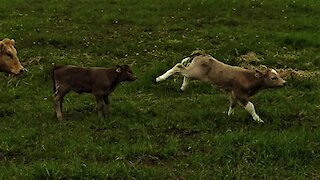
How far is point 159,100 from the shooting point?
46.0 feet

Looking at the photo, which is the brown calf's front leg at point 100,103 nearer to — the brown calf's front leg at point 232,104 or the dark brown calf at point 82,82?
the dark brown calf at point 82,82

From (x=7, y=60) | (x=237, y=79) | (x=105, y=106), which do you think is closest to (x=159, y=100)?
(x=105, y=106)

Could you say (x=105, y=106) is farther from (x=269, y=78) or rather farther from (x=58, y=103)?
(x=269, y=78)

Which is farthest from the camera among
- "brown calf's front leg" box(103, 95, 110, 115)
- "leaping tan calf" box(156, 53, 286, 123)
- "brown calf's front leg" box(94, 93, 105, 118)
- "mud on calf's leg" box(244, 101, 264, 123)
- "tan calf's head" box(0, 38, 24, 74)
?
"tan calf's head" box(0, 38, 24, 74)

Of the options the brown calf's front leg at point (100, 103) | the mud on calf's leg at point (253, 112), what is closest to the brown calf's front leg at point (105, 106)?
the brown calf's front leg at point (100, 103)

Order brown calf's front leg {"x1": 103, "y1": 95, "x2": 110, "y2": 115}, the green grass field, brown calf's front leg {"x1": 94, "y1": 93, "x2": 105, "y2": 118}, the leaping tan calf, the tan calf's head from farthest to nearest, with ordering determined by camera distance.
→ 1. the tan calf's head
2. brown calf's front leg {"x1": 103, "y1": 95, "x2": 110, "y2": 115}
3. the leaping tan calf
4. brown calf's front leg {"x1": 94, "y1": 93, "x2": 105, "y2": 118}
5. the green grass field

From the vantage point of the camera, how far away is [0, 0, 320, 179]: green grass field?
9.55 m

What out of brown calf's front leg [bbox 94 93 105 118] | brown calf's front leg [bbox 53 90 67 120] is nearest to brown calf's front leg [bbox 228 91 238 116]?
brown calf's front leg [bbox 94 93 105 118]

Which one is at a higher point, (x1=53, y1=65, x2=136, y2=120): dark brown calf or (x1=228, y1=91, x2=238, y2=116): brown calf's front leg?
(x1=53, y1=65, x2=136, y2=120): dark brown calf

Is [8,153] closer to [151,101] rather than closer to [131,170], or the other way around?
[131,170]

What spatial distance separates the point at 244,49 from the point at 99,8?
8.44 metres

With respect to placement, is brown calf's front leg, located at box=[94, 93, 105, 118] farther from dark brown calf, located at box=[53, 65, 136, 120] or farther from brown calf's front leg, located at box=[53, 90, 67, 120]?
brown calf's front leg, located at box=[53, 90, 67, 120]

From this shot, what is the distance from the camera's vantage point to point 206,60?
1281 centimetres

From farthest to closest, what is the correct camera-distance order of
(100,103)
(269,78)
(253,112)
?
1. (269,78)
2. (100,103)
3. (253,112)
